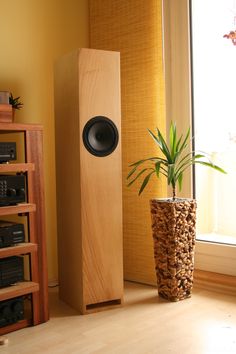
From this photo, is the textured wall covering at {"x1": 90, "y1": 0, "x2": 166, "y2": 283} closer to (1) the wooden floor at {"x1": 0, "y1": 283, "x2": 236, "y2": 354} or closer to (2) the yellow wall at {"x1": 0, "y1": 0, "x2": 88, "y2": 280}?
(2) the yellow wall at {"x1": 0, "y1": 0, "x2": 88, "y2": 280}

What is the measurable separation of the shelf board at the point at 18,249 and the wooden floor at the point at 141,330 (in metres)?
0.34

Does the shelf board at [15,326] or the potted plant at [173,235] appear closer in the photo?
the shelf board at [15,326]

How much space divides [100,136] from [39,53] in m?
0.74

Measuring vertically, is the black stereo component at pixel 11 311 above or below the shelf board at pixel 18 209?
below

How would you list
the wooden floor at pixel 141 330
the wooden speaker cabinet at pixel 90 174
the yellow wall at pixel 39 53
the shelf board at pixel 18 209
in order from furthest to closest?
the yellow wall at pixel 39 53
the wooden speaker cabinet at pixel 90 174
the shelf board at pixel 18 209
the wooden floor at pixel 141 330

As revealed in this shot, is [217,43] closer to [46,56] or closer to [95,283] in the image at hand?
[46,56]

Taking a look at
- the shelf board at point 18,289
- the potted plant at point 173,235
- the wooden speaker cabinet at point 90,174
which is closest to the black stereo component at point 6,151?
the wooden speaker cabinet at point 90,174

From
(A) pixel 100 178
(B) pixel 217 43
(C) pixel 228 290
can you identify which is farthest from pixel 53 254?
(B) pixel 217 43

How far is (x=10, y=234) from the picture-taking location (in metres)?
1.95

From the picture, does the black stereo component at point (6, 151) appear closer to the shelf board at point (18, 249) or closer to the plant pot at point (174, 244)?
the shelf board at point (18, 249)

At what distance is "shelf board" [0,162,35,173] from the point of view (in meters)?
1.92

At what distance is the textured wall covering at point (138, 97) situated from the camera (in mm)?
2566

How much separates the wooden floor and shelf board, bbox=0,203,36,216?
52 cm

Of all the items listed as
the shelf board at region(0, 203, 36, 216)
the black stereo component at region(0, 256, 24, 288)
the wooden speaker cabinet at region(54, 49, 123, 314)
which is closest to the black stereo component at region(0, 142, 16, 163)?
the shelf board at region(0, 203, 36, 216)
